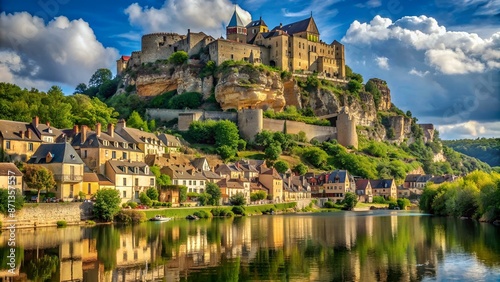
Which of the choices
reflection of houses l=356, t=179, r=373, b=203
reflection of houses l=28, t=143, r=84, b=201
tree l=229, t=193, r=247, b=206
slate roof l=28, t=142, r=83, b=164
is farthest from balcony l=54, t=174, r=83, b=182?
reflection of houses l=356, t=179, r=373, b=203

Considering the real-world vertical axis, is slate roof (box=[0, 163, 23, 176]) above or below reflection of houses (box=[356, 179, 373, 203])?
above

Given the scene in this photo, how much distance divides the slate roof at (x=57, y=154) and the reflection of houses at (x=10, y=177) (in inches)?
Answer: 163

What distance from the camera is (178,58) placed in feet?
348

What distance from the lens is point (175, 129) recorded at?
308 ft

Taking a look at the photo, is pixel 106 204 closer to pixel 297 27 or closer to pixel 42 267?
pixel 42 267

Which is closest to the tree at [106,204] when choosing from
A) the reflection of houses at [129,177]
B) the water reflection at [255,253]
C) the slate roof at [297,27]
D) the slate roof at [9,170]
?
the water reflection at [255,253]

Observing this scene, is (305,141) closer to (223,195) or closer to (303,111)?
(303,111)

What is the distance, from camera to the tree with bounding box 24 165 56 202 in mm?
46125

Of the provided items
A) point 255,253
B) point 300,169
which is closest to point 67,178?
point 255,253

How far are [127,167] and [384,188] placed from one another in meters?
50.5

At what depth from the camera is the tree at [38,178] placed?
1816 inches

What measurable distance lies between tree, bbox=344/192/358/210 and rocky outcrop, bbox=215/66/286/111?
26471 millimetres

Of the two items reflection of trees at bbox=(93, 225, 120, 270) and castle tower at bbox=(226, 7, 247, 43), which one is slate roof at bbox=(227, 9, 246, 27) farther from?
reflection of trees at bbox=(93, 225, 120, 270)

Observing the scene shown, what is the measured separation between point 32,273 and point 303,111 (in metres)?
88.4
